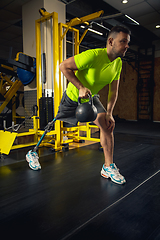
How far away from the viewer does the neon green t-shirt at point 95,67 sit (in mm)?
1430

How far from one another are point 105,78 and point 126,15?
4.39 metres

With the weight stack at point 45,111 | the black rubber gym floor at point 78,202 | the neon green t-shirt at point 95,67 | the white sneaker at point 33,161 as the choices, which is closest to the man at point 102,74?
the neon green t-shirt at point 95,67

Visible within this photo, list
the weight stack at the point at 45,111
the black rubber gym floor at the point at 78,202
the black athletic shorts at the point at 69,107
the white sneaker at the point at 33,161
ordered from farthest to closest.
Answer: the weight stack at the point at 45,111, the white sneaker at the point at 33,161, the black athletic shorts at the point at 69,107, the black rubber gym floor at the point at 78,202

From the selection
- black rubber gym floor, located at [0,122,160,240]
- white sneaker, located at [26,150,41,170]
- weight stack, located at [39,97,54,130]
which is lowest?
black rubber gym floor, located at [0,122,160,240]

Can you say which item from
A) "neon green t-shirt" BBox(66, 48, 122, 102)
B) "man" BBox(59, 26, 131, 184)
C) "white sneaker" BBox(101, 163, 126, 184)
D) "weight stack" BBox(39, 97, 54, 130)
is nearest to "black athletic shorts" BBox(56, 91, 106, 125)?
"man" BBox(59, 26, 131, 184)

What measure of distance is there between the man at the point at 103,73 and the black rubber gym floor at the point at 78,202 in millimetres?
253

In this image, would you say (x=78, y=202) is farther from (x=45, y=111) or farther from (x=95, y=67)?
(x=45, y=111)

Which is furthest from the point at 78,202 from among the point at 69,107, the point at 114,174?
the point at 69,107

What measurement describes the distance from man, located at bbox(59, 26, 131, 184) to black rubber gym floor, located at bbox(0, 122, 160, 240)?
0.83 ft

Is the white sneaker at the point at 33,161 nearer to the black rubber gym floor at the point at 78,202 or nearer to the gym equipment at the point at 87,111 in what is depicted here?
the black rubber gym floor at the point at 78,202

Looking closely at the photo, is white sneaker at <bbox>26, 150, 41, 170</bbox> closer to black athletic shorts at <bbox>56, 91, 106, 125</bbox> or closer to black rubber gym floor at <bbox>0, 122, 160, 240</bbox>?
black rubber gym floor at <bbox>0, 122, 160, 240</bbox>

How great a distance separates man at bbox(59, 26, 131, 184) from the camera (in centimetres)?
143

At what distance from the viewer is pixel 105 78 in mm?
1542

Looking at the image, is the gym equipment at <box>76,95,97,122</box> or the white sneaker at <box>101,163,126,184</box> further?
the white sneaker at <box>101,163,126,184</box>
